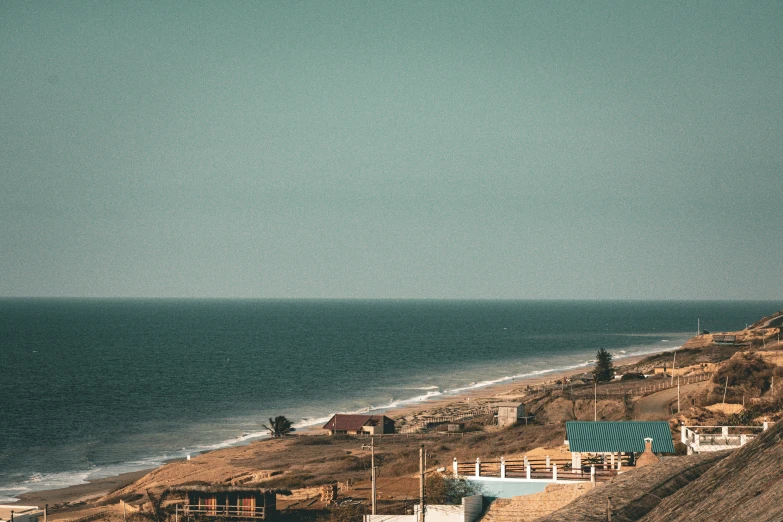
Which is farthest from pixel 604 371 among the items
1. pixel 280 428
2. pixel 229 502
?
pixel 229 502

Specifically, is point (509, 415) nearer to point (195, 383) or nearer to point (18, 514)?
point (18, 514)

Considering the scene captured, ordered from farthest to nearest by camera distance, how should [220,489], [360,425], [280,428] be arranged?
[280,428]
[360,425]
[220,489]

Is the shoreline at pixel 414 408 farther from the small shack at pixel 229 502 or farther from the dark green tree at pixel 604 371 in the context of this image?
the small shack at pixel 229 502

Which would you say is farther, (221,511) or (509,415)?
(509,415)

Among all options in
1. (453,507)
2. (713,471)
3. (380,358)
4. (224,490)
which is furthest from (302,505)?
(380,358)

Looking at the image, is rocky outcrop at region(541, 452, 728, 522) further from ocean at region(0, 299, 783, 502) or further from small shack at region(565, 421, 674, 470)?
ocean at region(0, 299, 783, 502)

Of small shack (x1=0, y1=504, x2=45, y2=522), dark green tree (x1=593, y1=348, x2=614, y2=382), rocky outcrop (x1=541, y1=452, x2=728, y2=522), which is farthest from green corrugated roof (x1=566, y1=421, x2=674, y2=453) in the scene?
dark green tree (x1=593, y1=348, x2=614, y2=382)
